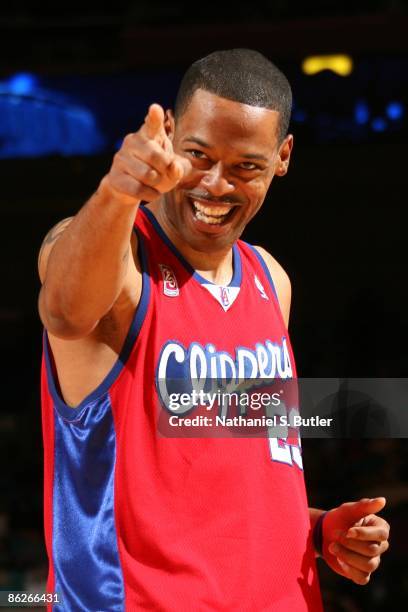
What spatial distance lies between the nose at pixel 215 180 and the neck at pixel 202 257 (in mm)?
179

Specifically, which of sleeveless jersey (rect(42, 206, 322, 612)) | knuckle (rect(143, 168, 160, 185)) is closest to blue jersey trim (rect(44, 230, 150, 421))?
sleeveless jersey (rect(42, 206, 322, 612))

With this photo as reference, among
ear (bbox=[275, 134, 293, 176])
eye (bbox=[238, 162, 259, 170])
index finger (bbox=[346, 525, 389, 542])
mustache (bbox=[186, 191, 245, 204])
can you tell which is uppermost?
ear (bbox=[275, 134, 293, 176])

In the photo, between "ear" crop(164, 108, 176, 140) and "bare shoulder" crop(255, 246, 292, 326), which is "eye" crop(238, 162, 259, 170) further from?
"bare shoulder" crop(255, 246, 292, 326)

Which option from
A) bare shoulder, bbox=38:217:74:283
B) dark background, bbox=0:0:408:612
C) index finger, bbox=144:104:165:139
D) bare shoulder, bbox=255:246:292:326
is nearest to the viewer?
index finger, bbox=144:104:165:139

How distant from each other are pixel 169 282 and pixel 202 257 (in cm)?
14

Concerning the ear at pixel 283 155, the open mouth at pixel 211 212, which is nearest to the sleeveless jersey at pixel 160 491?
the open mouth at pixel 211 212

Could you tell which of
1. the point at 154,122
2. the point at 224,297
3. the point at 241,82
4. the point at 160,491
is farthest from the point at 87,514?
the point at 241,82

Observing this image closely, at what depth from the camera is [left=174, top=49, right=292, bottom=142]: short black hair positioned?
1799mm

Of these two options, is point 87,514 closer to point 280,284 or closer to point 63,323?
point 63,323

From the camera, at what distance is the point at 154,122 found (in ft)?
4.53

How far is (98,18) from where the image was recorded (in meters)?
7.61

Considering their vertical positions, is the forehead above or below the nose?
above

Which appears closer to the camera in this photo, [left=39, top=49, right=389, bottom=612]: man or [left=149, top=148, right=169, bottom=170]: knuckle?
[left=149, top=148, right=169, bottom=170]: knuckle

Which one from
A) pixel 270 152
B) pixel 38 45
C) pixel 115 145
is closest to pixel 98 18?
pixel 38 45
